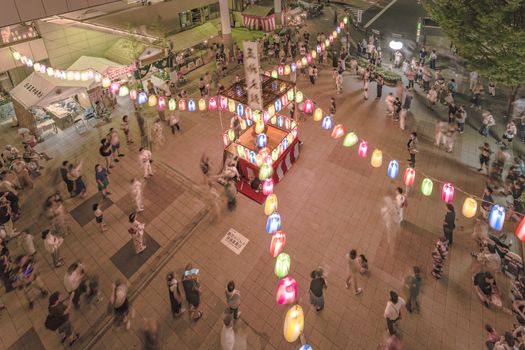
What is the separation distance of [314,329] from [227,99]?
9599mm

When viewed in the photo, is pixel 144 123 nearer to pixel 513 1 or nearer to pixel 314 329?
pixel 314 329

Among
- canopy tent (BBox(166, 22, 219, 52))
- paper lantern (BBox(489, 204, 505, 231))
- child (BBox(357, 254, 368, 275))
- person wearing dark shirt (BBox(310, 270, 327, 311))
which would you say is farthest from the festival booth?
canopy tent (BBox(166, 22, 219, 52))

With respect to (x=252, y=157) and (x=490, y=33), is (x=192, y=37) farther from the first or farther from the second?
(x=490, y=33)

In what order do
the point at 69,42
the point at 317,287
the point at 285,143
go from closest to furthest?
1. the point at 317,287
2. the point at 285,143
3. the point at 69,42

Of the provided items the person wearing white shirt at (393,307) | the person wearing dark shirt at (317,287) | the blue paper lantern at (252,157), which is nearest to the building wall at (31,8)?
the blue paper lantern at (252,157)

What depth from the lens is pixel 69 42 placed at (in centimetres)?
2045

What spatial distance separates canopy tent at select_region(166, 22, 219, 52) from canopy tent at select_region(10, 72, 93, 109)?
8359 mm

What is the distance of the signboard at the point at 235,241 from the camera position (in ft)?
38.5

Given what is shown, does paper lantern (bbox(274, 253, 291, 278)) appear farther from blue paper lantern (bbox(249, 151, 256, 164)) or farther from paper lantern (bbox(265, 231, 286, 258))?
blue paper lantern (bbox(249, 151, 256, 164))

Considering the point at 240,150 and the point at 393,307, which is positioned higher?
the point at 240,150

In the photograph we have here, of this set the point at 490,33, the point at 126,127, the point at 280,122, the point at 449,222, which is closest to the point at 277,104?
the point at 280,122

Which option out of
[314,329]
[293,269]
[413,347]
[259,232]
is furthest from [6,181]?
[413,347]

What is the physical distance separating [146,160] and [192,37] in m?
15.2

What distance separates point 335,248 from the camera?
11.6 m
